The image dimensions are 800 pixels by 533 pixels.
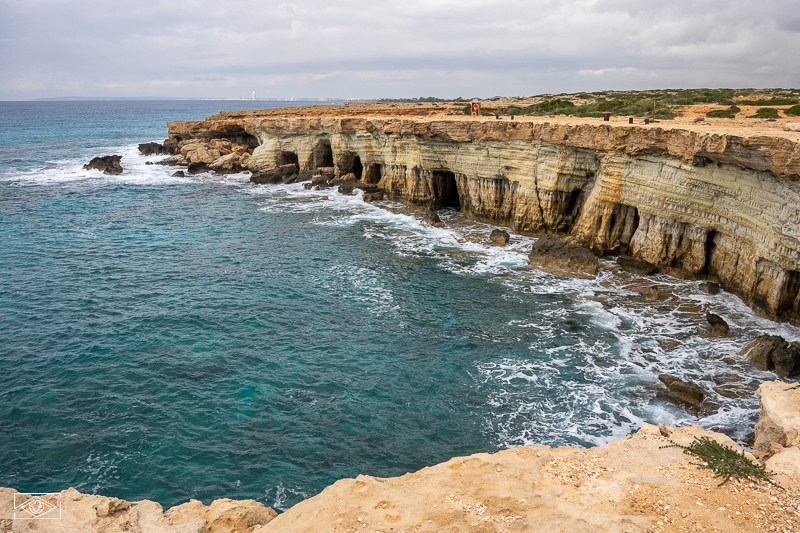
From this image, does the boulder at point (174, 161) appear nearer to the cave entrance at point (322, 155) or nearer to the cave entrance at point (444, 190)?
the cave entrance at point (322, 155)

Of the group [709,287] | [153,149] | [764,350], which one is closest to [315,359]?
[764,350]

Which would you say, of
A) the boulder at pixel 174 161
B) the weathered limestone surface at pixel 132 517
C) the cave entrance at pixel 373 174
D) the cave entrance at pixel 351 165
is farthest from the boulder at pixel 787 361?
the boulder at pixel 174 161

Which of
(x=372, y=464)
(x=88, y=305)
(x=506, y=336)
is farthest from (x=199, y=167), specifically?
(x=372, y=464)

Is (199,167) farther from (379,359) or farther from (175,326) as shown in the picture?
(379,359)

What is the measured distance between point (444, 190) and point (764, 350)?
93.6 feet

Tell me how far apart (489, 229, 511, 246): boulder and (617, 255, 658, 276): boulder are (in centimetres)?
760

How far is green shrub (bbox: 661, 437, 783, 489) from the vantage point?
9.80 m

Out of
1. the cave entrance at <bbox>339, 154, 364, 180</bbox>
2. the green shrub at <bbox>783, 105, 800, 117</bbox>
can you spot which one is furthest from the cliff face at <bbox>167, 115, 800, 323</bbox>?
the green shrub at <bbox>783, 105, 800, 117</bbox>

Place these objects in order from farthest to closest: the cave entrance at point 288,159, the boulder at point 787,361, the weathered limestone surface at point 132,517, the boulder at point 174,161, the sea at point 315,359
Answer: the boulder at point 174,161
the cave entrance at point 288,159
the boulder at point 787,361
the sea at point 315,359
the weathered limestone surface at point 132,517

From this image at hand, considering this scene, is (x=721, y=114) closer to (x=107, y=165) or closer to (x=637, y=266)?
(x=637, y=266)

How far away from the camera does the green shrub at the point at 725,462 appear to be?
9.80m

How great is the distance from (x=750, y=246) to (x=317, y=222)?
28.7 m

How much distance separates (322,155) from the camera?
2237 inches

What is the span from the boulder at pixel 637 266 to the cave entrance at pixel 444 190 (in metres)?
16.6
